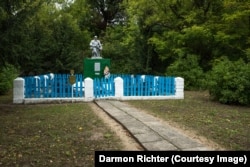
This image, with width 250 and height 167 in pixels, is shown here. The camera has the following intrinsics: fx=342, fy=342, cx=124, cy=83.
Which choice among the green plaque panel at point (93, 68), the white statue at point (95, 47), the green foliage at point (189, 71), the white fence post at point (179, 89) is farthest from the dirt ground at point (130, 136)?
the green foliage at point (189, 71)

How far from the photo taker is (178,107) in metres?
12.1

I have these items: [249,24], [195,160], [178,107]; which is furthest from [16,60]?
[249,24]

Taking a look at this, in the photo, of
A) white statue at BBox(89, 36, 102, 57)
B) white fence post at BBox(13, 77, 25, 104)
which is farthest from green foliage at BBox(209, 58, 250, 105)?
white fence post at BBox(13, 77, 25, 104)

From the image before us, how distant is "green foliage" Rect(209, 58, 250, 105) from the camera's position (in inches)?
496

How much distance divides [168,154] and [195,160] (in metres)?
0.48

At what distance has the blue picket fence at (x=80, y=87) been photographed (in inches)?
557

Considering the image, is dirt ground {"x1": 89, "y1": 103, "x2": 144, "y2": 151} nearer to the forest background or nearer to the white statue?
the forest background

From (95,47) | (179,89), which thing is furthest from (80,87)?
(179,89)

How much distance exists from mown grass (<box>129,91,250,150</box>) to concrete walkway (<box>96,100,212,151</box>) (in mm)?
560

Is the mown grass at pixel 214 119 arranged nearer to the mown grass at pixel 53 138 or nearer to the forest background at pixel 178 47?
the forest background at pixel 178 47

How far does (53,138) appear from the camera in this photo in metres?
7.29

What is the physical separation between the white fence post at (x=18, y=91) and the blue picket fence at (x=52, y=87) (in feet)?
0.77

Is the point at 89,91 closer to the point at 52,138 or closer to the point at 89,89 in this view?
the point at 89,89

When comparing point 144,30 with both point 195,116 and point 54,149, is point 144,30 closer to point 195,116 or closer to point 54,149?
point 195,116
